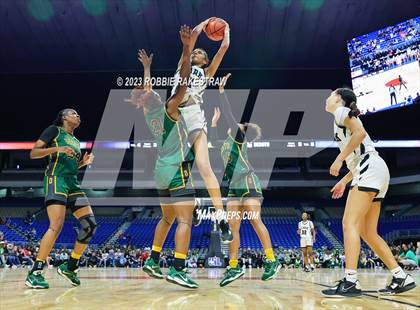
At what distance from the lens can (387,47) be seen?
554 inches

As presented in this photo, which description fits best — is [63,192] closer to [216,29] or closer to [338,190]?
[216,29]

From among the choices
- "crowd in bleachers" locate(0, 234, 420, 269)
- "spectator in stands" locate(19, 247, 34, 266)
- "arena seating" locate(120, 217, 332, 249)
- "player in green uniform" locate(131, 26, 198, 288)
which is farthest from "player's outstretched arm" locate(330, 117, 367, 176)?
"arena seating" locate(120, 217, 332, 249)

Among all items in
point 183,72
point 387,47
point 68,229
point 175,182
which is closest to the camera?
point 183,72

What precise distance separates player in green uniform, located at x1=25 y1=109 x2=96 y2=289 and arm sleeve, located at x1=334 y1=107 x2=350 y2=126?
7.53ft

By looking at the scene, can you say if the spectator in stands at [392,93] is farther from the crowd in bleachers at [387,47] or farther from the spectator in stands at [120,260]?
the spectator in stands at [120,260]

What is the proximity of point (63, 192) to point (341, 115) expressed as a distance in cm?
252

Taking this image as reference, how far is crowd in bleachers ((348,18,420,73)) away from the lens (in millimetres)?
13555

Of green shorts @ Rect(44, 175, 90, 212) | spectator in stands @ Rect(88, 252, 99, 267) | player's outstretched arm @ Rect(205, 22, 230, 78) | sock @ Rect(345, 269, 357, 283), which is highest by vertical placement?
player's outstretched arm @ Rect(205, 22, 230, 78)

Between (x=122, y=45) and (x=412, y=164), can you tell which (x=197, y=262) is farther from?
(x=412, y=164)

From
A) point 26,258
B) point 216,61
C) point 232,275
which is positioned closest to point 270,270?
point 232,275

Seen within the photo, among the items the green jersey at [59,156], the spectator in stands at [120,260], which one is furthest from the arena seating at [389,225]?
the green jersey at [59,156]

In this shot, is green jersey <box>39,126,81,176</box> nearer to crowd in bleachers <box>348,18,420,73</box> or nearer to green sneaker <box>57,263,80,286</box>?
green sneaker <box>57,263,80,286</box>

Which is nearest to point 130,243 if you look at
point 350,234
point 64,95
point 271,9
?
point 64,95

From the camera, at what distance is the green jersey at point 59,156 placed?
3965 millimetres
